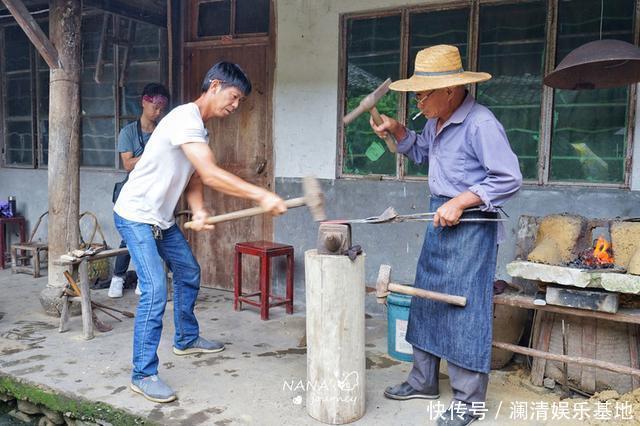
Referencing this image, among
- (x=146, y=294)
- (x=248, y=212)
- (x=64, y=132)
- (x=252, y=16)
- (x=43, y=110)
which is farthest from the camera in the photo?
(x=43, y=110)

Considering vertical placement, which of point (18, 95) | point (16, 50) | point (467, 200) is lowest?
point (467, 200)

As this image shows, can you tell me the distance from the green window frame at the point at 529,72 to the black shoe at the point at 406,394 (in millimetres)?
2045

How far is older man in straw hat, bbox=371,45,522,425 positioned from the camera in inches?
119

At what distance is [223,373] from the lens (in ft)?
13.1

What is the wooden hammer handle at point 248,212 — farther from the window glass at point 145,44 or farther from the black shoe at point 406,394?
the window glass at point 145,44

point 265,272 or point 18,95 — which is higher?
point 18,95

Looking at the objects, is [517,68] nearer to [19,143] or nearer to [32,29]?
[32,29]

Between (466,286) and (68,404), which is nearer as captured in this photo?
(466,286)

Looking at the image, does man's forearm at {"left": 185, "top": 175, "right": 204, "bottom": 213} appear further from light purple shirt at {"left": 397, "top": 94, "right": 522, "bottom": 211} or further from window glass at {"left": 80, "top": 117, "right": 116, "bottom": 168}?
window glass at {"left": 80, "top": 117, "right": 116, "bottom": 168}

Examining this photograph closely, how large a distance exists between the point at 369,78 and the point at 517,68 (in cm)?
133

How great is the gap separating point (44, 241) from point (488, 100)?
5.94 meters

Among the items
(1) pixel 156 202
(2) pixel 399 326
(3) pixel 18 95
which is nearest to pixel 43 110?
(3) pixel 18 95

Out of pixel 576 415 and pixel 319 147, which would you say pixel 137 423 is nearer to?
pixel 576 415

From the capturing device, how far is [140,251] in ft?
11.6
